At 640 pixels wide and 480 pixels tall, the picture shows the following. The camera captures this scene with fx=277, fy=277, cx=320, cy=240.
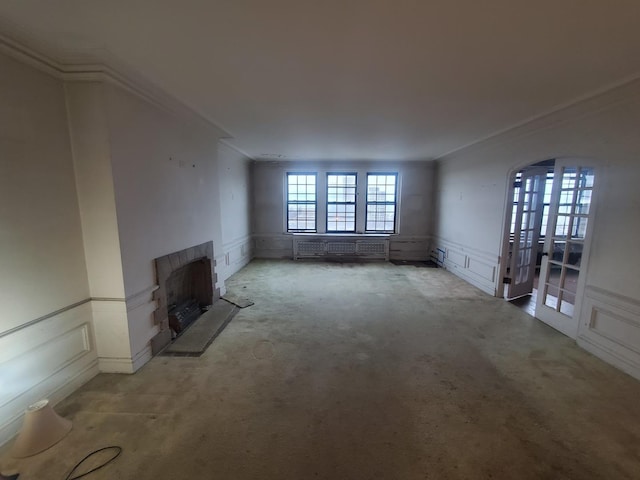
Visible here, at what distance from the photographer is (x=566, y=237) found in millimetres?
3494

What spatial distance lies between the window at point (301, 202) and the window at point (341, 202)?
459 mm

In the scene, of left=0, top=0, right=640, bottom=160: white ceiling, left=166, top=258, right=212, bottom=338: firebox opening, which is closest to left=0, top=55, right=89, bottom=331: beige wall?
left=0, top=0, right=640, bottom=160: white ceiling

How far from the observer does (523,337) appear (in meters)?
3.39

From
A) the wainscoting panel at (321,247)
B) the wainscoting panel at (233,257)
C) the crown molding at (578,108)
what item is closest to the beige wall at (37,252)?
the wainscoting panel at (233,257)

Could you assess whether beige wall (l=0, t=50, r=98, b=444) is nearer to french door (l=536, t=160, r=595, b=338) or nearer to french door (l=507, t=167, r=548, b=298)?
french door (l=536, t=160, r=595, b=338)

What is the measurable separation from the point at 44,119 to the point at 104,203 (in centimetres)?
72

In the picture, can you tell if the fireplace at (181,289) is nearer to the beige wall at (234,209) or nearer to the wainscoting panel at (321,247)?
the beige wall at (234,209)

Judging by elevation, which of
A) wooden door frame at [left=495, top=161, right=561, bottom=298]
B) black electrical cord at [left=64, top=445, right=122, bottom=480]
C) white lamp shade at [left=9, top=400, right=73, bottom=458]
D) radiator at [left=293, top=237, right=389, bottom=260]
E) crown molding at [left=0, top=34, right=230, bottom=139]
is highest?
crown molding at [left=0, top=34, right=230, bottom=139]

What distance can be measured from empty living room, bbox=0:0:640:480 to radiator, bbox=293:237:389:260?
10.9 feet

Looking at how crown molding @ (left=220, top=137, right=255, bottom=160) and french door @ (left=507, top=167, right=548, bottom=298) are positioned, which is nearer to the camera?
french door @ (left=507, top=167, right=548, bottom=298)

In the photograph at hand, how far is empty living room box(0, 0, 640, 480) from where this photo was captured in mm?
1757

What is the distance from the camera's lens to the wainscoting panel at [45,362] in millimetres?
1932

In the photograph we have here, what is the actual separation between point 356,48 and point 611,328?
367 cm

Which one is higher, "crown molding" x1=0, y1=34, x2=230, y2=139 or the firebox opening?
"crown molding" x1=0, y1=34, x2=230, y2=139
